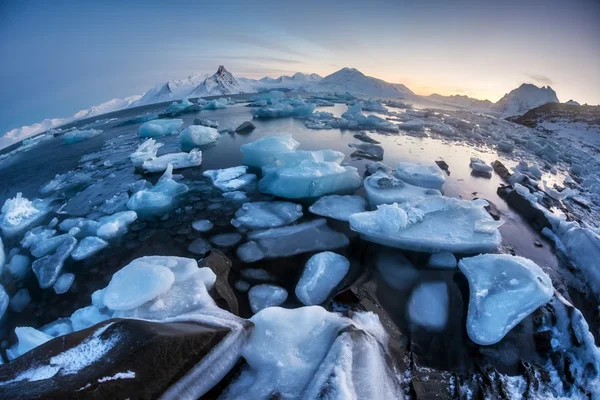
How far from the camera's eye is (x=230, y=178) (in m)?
5.12

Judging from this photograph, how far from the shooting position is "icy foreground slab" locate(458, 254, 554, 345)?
2.09 meters

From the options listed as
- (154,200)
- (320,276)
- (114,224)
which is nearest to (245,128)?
(154,200)

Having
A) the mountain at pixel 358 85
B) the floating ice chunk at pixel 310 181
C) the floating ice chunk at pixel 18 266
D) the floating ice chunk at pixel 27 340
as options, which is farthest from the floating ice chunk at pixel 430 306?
the mountain at pixel 358 85

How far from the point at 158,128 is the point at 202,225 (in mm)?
7378

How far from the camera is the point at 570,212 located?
459cm

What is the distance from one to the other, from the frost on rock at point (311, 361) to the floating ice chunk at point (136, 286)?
833 millimetres

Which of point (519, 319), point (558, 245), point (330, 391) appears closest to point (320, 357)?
point (330, 391)

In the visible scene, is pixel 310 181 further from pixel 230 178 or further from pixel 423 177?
pixel 423 177

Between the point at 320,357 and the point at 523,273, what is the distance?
6.90ft

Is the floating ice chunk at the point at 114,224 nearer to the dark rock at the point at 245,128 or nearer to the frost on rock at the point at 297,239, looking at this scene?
the frost on rock at the point at 297,239

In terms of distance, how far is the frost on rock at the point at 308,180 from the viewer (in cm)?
427

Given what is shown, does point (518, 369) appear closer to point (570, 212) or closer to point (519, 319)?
point (519, 319)

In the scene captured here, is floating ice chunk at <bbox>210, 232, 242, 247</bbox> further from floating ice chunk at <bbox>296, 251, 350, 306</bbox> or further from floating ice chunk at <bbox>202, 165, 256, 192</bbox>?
floating ice chunk at <bbox>202, 165, 256, 192</bbox>

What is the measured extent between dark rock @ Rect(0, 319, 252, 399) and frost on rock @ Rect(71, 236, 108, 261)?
208cm
